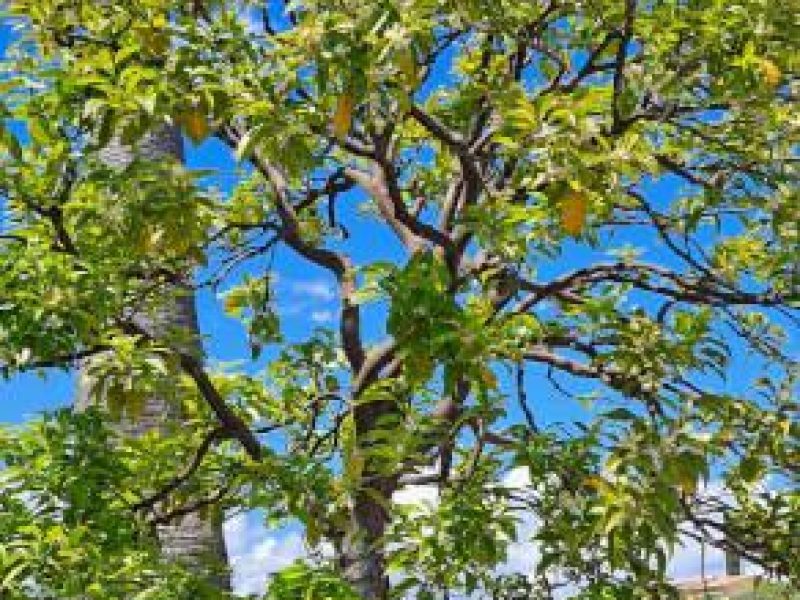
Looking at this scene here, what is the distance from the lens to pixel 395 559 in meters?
5.87

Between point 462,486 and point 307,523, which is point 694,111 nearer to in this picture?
point 462,486

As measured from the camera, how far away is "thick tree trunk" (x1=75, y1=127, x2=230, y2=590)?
28.6 feet

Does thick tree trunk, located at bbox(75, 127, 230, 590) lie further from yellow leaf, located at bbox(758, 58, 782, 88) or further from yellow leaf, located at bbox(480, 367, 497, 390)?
yellow leaf, located at bbox(758, 58, 782, 88)

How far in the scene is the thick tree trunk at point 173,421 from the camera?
28.6 feet

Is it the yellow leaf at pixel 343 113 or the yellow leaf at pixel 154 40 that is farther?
the yellow leaf at pixel 154 40

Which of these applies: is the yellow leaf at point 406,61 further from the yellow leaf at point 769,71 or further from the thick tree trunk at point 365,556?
the thick tree trunk at point 365,556

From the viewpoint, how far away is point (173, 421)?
8445mm

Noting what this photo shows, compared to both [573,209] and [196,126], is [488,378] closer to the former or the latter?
[573,209]

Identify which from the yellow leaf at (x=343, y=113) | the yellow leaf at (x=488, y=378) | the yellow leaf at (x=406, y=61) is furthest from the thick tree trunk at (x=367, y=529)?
the yellow leaf at (x=406, y=61)

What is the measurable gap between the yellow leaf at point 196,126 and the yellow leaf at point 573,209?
60.5 inches

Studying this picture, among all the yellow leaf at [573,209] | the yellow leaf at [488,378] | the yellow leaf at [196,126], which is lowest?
the yellow leaf at [488,378]

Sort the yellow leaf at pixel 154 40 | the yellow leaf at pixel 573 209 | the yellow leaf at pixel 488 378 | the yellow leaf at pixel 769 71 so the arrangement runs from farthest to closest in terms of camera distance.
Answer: the yellow leaf at pixel 769 71, the yellow leaf at pixel 154 40, the yellow leaf at pixel 488 378, the yellow leaf at pixel 573 209

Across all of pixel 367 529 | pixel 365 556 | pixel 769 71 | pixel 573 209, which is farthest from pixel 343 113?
pixel 367 529

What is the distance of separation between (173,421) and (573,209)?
3876mm
